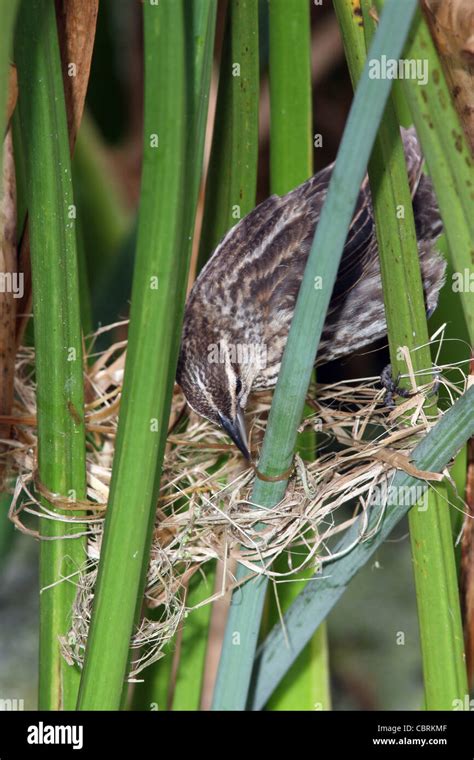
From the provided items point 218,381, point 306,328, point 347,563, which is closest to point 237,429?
point 218,381

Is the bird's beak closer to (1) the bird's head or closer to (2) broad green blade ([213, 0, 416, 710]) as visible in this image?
(1) the bird's head

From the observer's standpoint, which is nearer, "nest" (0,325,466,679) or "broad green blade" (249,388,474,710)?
"broad green blade" (249,388,474,710)

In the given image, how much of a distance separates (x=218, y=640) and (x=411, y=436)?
114 cm

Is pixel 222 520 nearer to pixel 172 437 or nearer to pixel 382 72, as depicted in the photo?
pixel 172 437

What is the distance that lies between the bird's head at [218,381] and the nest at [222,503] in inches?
1.8

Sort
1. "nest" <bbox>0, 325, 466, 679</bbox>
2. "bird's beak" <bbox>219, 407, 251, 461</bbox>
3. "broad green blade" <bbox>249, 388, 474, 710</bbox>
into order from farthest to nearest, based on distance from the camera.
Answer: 1. "bird's beak" <bbox>219, 407, 251, 461</bbox>
2. "nest" <bbox>0, 325, 466, 679</bbox>
3. "broad green blade" <bbox>249, 388, 474, 710</bbox>

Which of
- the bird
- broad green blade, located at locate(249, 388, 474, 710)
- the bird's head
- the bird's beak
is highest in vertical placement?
the bird

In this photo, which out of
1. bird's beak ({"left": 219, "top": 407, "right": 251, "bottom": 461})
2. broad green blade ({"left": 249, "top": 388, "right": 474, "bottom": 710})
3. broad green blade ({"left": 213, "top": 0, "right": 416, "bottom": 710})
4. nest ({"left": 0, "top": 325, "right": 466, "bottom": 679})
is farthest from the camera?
bird's beak ({"left": 219, "top": 407, "right": 251, "bottom": 461})

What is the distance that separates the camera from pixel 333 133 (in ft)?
5.43

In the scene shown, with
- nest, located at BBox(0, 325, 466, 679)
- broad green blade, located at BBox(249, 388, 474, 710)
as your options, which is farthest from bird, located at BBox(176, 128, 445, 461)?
broad green blade, located at BBox(249, 388, 474, 710)

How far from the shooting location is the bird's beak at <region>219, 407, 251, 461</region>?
1.15 meters

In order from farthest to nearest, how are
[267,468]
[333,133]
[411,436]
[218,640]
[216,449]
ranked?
[218,640]
[333,133]
[216,449]
[411,436]
[267,468]

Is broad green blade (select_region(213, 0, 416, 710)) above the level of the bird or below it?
below
